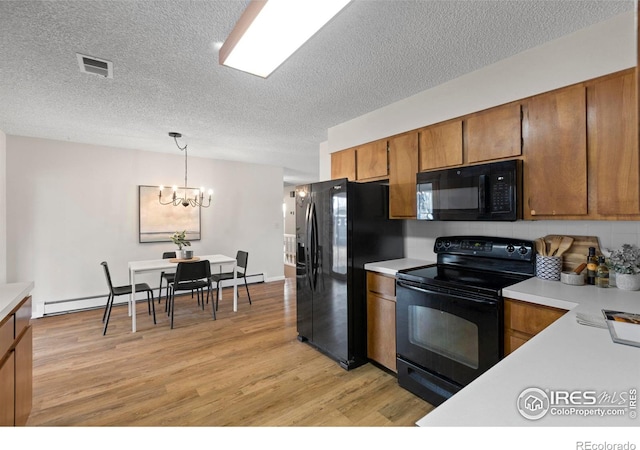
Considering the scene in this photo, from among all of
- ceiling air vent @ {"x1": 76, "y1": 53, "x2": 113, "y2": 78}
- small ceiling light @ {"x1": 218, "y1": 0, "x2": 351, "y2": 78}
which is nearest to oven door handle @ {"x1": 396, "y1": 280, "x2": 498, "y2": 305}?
small ceiling light @ {"x1": 218, "y1": 0, "x2": 351, "y2": 78}

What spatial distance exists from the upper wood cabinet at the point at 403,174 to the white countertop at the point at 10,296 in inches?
102

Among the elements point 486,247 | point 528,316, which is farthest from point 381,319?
point 528,316

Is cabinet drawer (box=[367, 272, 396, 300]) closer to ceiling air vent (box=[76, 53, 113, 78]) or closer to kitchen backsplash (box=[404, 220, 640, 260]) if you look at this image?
kitchen backsplash (box=[404, 220, 640, 260])

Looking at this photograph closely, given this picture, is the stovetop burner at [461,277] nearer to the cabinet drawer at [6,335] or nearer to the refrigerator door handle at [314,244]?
the refrigerator door handle at [314,244]

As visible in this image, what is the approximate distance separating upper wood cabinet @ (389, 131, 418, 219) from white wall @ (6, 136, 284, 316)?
3.75 m

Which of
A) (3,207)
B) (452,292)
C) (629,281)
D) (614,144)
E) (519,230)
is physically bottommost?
(452,292)

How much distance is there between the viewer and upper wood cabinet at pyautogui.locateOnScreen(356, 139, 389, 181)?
283cm

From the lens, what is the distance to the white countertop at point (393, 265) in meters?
2.43

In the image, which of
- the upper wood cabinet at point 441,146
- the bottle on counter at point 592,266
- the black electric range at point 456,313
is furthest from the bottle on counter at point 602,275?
the upper wood cabinet at point 441,146

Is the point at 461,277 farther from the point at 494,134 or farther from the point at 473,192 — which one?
the point at 494,134

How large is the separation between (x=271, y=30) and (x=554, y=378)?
180cm

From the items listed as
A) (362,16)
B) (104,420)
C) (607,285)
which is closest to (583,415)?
(607,285)

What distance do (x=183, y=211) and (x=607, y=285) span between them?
5221 mm

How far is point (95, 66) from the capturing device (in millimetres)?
2090
